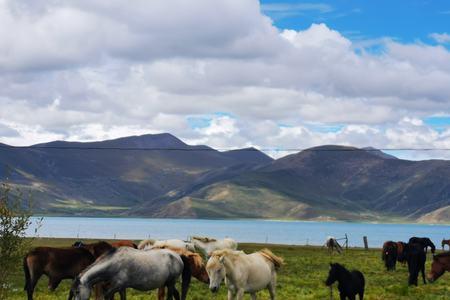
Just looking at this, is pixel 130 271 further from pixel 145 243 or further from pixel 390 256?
pixel 390 256

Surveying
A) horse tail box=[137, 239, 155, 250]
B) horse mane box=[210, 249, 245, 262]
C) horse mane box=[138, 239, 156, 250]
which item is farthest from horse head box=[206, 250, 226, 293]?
horse tail box=[137, 239, 155, 250]

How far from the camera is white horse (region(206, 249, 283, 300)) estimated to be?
867 inches

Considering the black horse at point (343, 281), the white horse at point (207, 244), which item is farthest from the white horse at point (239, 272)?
the white horse at point (207, 244)

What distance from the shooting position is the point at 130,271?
20.4 m

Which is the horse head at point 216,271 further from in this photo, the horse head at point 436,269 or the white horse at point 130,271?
the horse head at point 436,269

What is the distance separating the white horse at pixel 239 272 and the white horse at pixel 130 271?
48.1 inches

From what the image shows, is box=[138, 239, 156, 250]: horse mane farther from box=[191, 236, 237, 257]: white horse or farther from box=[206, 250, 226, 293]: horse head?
box=[206, 250, 226, 293]: horse head

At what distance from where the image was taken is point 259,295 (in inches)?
1178

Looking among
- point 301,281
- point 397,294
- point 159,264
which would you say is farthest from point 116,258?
point 301,281

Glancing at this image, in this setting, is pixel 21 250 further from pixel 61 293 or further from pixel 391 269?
pixel 391 269

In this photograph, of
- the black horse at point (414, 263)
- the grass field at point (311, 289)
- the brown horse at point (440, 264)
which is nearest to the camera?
the grass field at point (311, 289)

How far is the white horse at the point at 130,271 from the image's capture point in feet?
63.0

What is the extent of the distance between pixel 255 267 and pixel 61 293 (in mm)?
10922

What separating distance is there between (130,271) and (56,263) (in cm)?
664
